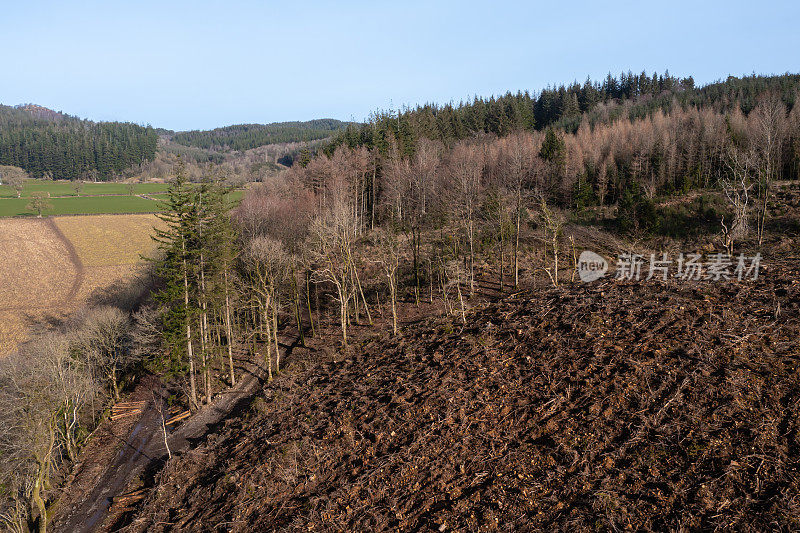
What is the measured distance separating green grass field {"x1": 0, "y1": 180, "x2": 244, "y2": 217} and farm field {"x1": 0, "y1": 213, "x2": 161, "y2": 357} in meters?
6.99

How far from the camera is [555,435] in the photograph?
10.4m

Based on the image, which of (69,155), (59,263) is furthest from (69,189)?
(59,263)

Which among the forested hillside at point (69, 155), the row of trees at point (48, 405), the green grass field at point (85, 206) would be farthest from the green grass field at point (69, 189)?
the row of trees at point (48, 405)

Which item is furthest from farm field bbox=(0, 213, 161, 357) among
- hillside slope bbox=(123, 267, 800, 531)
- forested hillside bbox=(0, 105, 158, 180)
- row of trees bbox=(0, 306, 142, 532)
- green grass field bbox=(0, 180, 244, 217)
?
forested hillside bbox=(0, 105, 158, 180)

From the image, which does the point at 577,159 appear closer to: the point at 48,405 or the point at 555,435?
the point at 555,435

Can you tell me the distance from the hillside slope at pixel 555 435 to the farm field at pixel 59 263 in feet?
126

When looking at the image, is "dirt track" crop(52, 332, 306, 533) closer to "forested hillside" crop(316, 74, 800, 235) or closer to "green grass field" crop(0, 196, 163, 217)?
"forested hillside" crop(316, 74, 800, 235)

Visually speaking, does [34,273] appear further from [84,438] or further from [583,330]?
[583,330]

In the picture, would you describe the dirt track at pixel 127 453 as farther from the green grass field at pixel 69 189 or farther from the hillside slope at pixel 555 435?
the green grass field at pixel 69 189

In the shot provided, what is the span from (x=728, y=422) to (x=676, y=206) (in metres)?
49.9

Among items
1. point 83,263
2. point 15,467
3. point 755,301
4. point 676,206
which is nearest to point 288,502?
point 755,301

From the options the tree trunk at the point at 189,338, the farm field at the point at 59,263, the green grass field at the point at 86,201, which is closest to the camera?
the tree trunk at the point at 189,338

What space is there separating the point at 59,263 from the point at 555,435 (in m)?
73.6

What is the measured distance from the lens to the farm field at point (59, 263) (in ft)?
152
